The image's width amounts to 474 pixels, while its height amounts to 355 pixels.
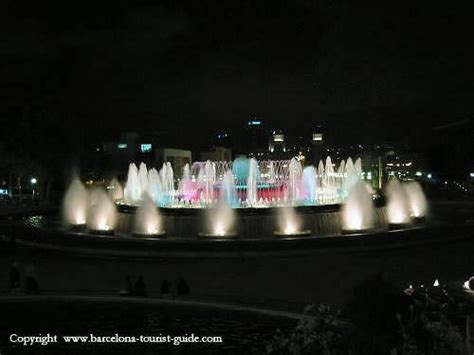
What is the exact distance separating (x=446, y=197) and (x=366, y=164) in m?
62.3

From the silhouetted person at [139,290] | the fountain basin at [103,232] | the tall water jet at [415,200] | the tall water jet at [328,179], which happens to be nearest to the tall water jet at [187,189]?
the fountain basin at [103,232]

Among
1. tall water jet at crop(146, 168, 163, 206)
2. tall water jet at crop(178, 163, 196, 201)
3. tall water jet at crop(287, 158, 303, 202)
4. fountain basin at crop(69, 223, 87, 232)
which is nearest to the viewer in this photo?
fountain basin at crop(69, 223, 87, 232)

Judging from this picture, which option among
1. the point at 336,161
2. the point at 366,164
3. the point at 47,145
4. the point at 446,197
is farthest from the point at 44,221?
the point at 336,161

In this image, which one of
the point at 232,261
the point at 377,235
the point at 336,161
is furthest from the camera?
the point at 336,161

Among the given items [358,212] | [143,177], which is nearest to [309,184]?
[143,177]

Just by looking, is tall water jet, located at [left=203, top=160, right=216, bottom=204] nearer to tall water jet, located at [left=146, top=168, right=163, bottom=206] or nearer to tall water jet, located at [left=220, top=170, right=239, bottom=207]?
tall water jet, located at [left=220, top=170, right=239, bottom=207]

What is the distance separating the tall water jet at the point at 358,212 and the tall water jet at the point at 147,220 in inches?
294

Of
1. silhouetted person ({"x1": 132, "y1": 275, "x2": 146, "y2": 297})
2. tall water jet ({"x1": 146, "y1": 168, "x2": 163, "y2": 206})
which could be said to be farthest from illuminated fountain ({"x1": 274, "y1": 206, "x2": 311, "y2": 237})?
tall water jet ({"x1": 146, "y1": 168, "x2": 163, "y2": 206})

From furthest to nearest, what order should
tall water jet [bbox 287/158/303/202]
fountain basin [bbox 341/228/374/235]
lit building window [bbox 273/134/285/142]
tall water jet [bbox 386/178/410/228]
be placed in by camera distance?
lit building window [bbox 273/134/285/142] → tall water jet [bbox 287/158/303/202] → tall water jet [bbox 386/178/410/228] → fountain basin [bbox 341/228/374/235]

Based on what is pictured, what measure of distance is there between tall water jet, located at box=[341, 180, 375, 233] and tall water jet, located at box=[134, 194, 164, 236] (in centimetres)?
746

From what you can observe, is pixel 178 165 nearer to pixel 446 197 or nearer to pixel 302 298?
pixel 446 197

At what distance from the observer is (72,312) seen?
48.4ft

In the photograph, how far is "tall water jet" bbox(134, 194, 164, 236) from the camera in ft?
84.5

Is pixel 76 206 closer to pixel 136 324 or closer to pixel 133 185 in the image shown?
pixel 133 185
